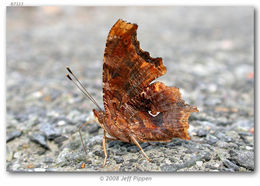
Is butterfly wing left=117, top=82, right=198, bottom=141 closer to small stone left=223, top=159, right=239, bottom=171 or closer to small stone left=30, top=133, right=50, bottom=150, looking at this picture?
small stone left=223, top=159, right=239, bottom=171

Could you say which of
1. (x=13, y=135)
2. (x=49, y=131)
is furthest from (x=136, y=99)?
(x=13, y=135)

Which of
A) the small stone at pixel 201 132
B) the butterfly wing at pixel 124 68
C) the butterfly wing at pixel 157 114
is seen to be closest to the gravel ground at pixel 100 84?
the small stone at pixel 201 132

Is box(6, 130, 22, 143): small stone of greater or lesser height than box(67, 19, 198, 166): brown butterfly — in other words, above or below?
below

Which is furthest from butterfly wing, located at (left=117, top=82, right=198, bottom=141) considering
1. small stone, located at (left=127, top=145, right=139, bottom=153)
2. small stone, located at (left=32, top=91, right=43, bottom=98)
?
small stone, located at (left=32, top=91, right=43, bottom=98)

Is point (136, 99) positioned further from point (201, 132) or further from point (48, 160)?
point (48, 160)

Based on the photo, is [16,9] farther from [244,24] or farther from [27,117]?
[244,24]

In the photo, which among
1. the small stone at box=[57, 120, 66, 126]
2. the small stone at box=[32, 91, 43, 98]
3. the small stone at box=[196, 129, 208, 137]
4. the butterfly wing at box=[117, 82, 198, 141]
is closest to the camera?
the butterfly wing at box=[117, 82, 198, 141]

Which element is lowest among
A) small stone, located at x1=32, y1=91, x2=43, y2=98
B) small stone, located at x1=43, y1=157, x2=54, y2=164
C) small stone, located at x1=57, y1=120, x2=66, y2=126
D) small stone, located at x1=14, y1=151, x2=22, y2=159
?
small stone, located at x1=43, y1=157, x2=54, y2=164
